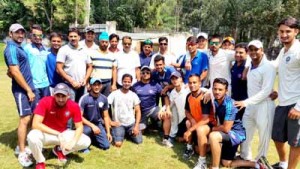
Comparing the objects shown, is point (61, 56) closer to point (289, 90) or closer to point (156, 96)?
point (156, 96)

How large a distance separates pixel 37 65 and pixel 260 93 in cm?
394

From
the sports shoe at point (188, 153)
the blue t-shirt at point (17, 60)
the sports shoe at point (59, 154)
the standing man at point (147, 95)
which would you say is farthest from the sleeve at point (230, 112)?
the blue t-shirt at point (17, 60)

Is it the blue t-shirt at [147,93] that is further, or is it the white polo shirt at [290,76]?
the blue t-shirt at [147,93]

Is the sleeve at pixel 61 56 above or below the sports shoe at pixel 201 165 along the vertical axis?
above

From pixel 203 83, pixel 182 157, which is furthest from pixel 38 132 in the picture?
pixel 203 83

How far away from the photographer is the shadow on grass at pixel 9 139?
243 inches

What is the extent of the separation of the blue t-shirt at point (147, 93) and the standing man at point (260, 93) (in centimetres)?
215

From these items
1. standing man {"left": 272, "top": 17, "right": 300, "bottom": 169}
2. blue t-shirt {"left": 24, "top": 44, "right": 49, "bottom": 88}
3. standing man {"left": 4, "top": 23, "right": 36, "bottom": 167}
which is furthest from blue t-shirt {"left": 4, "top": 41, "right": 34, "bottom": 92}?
standing man {"left": 272, "top": 17, "right": 300, "bottom": 169}

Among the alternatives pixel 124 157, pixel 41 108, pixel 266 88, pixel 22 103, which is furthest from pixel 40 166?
pixel 266 88

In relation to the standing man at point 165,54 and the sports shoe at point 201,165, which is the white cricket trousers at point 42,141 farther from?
the standing man at point 165,54

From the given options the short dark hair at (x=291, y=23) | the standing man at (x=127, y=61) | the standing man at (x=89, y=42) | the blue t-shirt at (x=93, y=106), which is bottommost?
the blue t-shirt at (x=93, y=106)

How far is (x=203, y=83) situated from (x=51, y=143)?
3380 mm

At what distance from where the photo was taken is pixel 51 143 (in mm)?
5223

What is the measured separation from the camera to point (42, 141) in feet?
16.6
